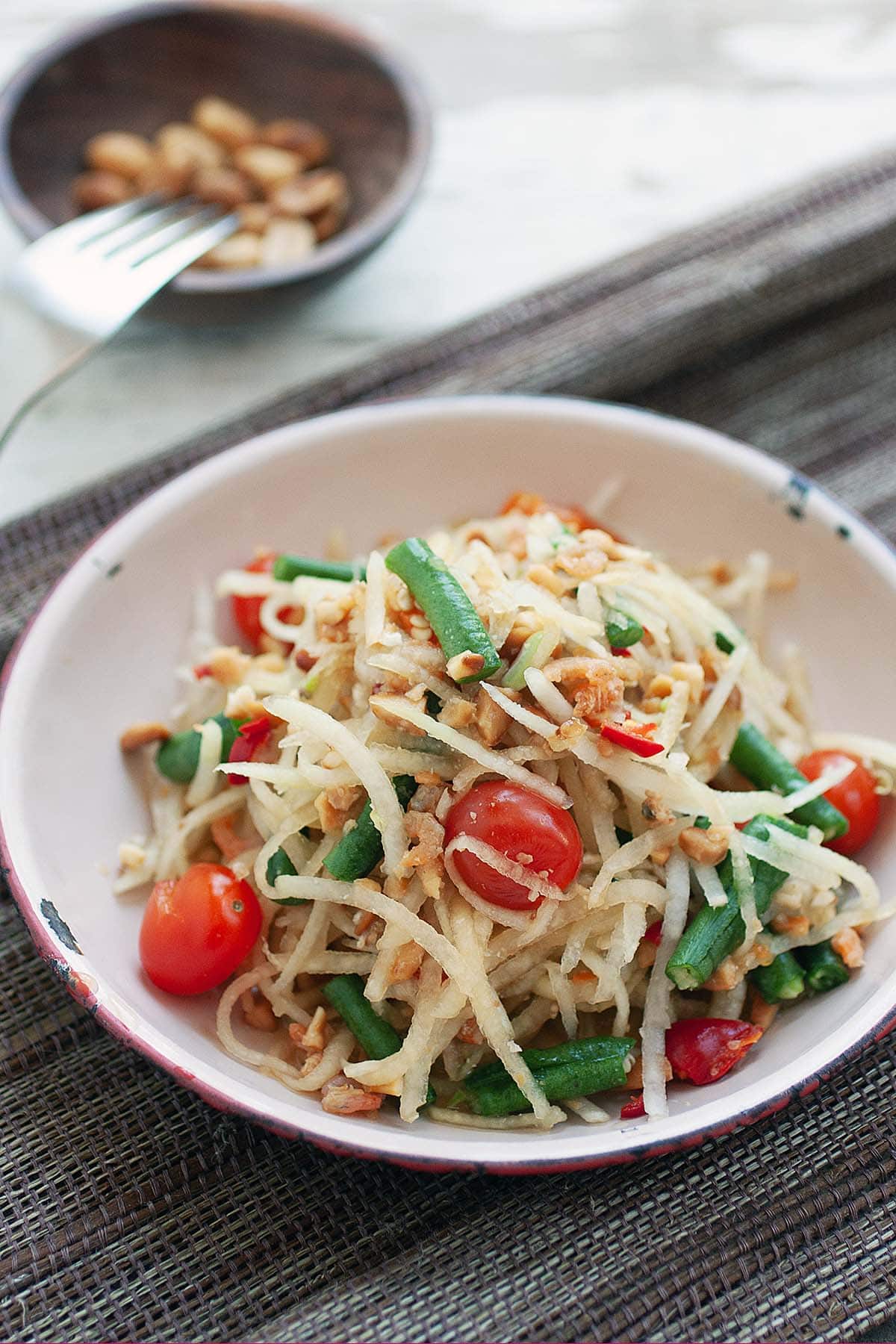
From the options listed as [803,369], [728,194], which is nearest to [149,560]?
[803,369]

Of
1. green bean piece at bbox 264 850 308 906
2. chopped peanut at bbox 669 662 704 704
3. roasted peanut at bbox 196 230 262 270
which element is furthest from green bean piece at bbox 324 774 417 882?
roasted peanut at bbox 196 230 262 270

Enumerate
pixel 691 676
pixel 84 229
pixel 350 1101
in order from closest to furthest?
pixel 350 1101 → pixel 691 676 → pixel 84 229

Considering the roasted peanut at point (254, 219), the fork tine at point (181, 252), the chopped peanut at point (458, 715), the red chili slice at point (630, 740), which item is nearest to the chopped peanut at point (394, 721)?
the chopped peanut at point (458, 715)

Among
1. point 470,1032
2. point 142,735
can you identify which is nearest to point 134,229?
point 142,735

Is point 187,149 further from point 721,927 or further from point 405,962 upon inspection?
point 721,927

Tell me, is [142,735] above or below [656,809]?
above

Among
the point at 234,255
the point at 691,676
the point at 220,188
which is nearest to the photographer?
the point at 691,676
